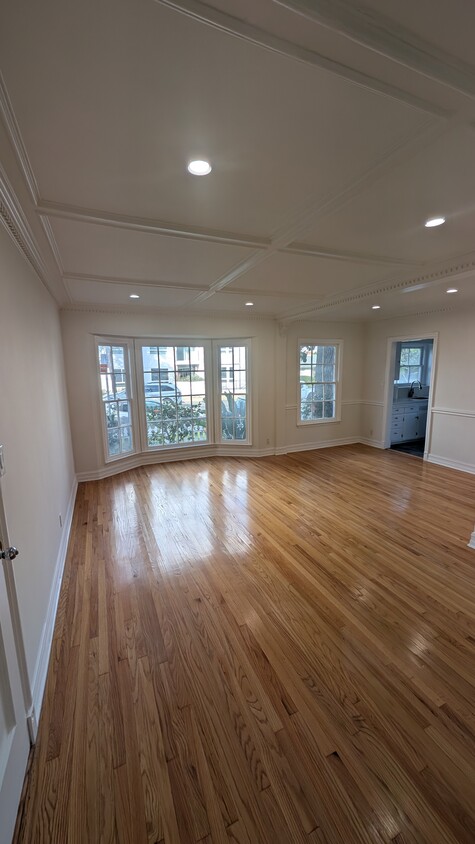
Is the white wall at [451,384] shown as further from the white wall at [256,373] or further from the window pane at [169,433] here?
the window pane at [169,433]

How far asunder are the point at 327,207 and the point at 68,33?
4.66ft

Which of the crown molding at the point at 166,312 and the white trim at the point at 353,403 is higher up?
the crown molding at the point at 166,312

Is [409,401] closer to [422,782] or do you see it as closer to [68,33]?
[422,782]

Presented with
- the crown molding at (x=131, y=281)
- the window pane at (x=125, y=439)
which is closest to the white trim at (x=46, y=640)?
the window pane at (x=125, y=439)

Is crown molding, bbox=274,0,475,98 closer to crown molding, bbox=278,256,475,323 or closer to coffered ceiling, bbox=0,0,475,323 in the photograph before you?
coffered ceiling, bbox=0,0,475,323

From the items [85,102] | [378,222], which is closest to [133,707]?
[85,102]

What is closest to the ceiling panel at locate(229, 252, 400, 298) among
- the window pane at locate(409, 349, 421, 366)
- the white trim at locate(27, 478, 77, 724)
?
the white trim at locate(27, 478, 77, 724)

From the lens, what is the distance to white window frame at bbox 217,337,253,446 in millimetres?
5657

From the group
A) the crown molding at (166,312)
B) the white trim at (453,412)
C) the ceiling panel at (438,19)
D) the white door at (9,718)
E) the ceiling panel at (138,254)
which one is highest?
the ceiling panel at (438,19)

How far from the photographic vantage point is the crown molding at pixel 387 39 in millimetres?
876

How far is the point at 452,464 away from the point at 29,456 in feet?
18.8

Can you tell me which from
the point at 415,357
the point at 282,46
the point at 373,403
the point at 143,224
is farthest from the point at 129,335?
the point at 415,357

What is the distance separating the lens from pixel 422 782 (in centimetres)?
125

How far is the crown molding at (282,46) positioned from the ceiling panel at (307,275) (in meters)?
1.52
